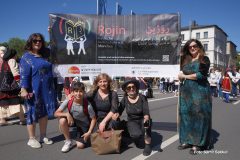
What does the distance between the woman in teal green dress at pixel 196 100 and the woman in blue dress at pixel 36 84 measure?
2.24 metres

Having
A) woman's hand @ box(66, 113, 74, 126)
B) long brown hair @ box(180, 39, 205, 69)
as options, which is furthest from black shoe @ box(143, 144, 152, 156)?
long brown hair @ box(180, 39, 205, 69)

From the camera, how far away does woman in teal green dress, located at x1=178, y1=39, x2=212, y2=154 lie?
15.2ft

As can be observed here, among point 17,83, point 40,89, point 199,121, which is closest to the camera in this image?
point 199,121

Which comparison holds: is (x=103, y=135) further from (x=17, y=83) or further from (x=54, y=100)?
(x=17, y=83)

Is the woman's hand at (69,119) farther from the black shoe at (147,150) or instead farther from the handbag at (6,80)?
the handbag at (6,80)

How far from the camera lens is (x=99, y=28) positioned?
5574mm

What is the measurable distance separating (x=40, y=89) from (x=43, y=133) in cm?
85

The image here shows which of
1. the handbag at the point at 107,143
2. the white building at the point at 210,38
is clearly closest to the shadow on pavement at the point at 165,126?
the handbag at the point at 107,143

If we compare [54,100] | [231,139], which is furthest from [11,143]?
[231,139]

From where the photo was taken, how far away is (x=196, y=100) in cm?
464

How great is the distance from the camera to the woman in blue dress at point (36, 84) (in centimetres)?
502

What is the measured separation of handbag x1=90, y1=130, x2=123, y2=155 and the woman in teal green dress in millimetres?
1104

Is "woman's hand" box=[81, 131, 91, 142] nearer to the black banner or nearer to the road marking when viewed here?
the road marking

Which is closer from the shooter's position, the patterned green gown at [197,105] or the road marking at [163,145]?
the road marking at [163,145]
